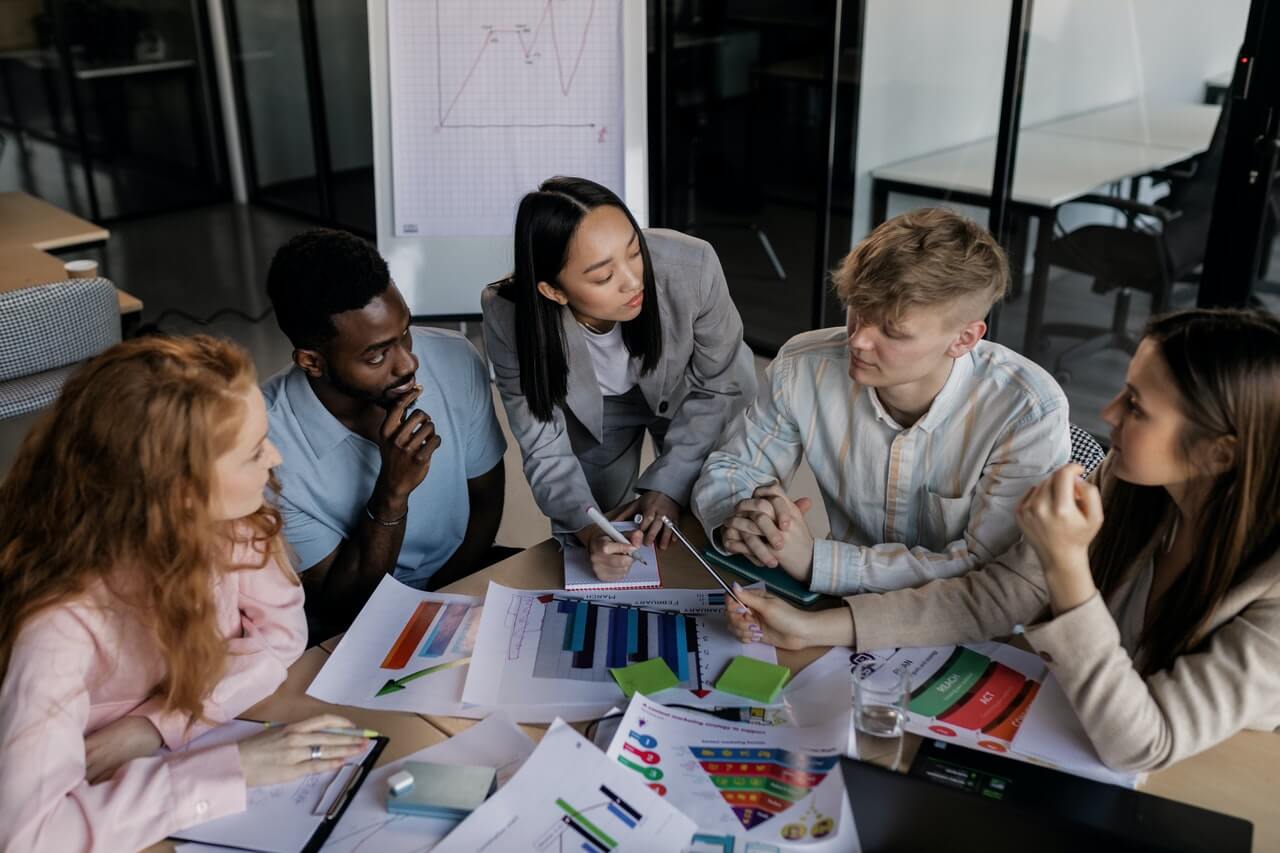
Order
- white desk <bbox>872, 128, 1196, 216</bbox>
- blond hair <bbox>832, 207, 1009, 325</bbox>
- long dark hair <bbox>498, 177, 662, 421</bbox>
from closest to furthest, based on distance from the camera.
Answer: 1. blond hair <bbox>832, 207, 1009, 325</bbox>
2. long dark hair <bbox>498, 177, 662, 421</bbox>
3. white desk <bbox>872, 128, 1196, 216</bbox>

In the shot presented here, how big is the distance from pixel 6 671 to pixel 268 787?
1.04 feet

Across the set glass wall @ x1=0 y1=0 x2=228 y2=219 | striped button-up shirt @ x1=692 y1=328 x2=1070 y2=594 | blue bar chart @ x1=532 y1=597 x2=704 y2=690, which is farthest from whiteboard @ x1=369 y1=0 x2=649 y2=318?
glass wall @ x1=0 y1=0 x2=228 y2=219

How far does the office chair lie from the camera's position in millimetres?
3174

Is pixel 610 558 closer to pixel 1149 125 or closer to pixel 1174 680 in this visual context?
pixel 1174 680

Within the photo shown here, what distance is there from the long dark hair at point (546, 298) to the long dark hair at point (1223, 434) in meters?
0.95

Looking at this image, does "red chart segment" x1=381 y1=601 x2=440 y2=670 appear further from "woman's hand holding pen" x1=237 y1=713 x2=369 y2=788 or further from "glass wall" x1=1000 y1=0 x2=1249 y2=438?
"glass wall" x1=1000 y1=0 x2=1249 y2=438

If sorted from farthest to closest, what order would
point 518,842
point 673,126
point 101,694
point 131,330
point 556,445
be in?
point 673,126
point 131,330
point 556,445
point 101,694
point 518,842

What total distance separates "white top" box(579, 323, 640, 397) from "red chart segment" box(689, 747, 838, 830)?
3.37ft

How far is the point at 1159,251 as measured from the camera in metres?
3.35

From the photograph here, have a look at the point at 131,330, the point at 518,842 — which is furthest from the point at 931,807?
the point at 131,330

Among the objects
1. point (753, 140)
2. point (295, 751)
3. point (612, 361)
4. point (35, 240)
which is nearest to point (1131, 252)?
point (753, 140)

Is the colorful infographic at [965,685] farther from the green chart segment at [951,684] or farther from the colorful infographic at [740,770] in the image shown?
the colorful infographic at [740,770]

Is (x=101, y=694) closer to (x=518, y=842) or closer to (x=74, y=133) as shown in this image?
(x=518, y=842)

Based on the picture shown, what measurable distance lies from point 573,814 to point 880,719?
402 millimetres
